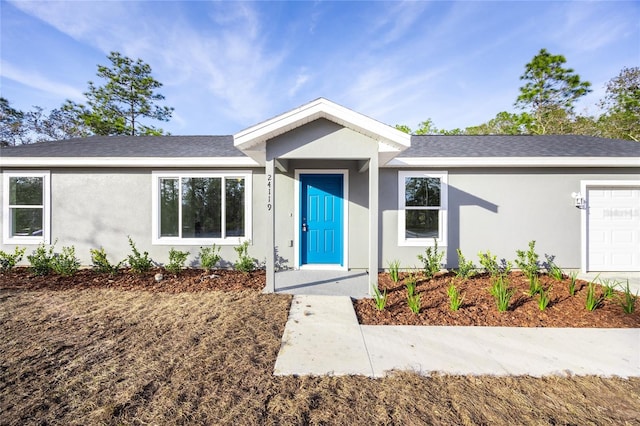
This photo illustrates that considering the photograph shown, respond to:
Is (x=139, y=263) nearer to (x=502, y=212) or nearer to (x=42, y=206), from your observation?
(x=42, y=206)

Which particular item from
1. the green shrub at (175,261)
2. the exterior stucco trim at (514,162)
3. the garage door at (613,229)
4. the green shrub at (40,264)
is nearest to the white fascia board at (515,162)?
the exterior stucco trim at (514,162)

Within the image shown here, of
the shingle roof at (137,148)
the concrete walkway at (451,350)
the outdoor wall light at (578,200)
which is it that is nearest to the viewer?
the concrete walkway at (451,350)

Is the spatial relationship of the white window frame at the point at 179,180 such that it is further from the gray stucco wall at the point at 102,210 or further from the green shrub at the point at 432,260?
the green shrub at the point at 432,260

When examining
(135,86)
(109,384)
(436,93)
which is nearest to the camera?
(109,384)

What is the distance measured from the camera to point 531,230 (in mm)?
6805

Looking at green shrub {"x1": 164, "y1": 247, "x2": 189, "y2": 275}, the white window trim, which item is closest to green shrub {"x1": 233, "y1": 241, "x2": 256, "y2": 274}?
green shrub {"x1": 164, "y1": 247, "x2": 189, "y2": 275}

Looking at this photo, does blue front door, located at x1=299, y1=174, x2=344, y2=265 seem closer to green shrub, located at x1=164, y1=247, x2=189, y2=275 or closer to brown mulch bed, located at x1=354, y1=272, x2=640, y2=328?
brown mulch bed, located at x1=354, y1=272, x2=640, y2=328

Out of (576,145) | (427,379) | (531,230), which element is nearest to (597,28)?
(576,145)

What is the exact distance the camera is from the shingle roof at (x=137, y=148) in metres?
6.89

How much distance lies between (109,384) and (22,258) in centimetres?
721

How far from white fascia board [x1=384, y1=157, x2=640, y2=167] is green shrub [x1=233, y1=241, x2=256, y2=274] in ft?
13.5

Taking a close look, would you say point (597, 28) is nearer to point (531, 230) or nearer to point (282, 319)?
point (531, 230)

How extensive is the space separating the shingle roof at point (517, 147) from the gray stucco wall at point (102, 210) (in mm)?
4896

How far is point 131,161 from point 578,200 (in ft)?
37.1
